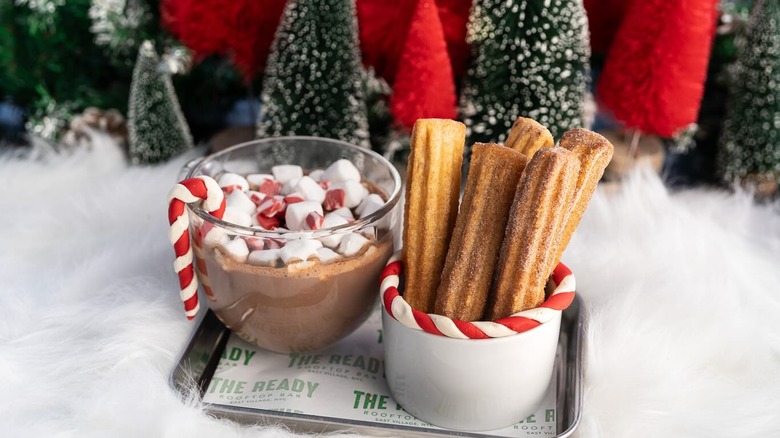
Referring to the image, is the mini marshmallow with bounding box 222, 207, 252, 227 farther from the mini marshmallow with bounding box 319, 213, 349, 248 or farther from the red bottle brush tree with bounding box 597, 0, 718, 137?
the red bottle brush tree with bounding box 597, 0, 718, 137

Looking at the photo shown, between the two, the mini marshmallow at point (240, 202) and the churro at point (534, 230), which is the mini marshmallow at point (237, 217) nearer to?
the mini marshmallow at point (240, 202)

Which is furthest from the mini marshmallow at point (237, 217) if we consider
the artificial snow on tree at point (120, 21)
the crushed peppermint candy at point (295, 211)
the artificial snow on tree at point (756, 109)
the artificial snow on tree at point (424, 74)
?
the artificial snow on tree at point (756, 109)

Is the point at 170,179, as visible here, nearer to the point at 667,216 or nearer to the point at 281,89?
the point at 281,89

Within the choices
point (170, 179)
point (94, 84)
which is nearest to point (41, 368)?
point (170, 179)

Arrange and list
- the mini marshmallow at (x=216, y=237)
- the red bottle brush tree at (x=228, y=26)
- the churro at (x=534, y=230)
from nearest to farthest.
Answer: the churro at (x=534, y=230) → the mini marshmallow at (x=216, y=237) → the red bottle brush tree at (x=228, y=26)

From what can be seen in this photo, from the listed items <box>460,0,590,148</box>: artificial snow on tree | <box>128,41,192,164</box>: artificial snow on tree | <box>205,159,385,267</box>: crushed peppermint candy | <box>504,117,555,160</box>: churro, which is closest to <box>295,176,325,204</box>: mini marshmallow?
<box>205,159,385,267</box>: crushed peppermint candy

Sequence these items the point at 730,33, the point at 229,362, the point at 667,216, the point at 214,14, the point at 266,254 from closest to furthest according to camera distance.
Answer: the point at 266,254 < the point at 229,362 < the point at 667,216 < the point at 214,14 < the point at 730,33

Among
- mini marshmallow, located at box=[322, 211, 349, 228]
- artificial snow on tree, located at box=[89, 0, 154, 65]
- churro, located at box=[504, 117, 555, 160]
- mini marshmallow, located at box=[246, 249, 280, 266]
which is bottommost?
mini marshmallow, located at box=[246, 249, 280, 266]
